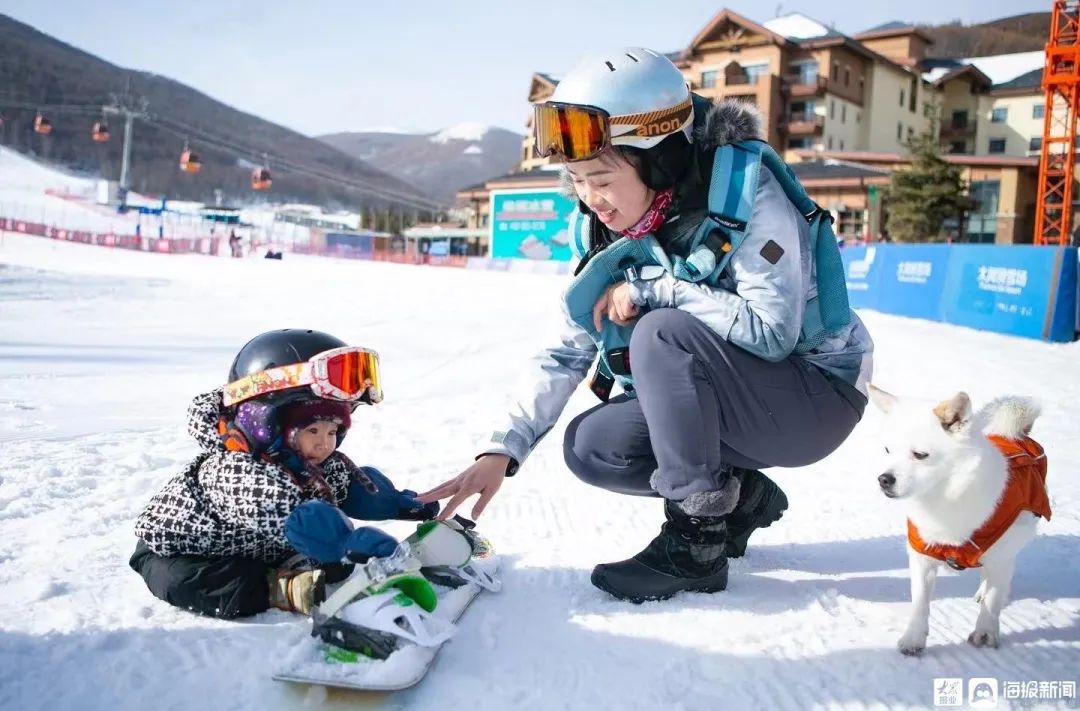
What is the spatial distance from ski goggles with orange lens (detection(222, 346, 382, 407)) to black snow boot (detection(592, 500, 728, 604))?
2.87 ft

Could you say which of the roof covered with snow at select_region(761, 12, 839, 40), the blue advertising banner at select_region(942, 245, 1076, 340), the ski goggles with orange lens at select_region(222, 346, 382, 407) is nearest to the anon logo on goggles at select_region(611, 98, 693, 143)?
the ski goggles with orange lens at select_region(222, 346, 382, 407)

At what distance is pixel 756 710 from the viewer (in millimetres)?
1594

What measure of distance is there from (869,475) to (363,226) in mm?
67889

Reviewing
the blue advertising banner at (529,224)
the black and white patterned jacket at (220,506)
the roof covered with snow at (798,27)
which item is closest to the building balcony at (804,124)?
the roof covered with snow at (798,27)

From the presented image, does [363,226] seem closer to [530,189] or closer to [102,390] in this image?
[530,189]

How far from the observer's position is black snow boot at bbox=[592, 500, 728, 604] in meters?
2.12

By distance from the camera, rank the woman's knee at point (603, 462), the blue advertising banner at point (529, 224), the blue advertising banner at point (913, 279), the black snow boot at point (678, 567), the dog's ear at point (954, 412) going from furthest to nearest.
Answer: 1. the blue advertising banner at point (529, 224)
2. the blue advertising banner at point (913, 279)
3. the woman's knee at point (603, 462)
4. the black snow boot at point (678, 567)
5. the dog's ear at point (954, 412)

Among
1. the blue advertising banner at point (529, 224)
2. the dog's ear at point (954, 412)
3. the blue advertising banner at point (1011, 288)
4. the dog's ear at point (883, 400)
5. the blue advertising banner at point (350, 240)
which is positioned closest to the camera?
the dog's ear at point (954, 412)

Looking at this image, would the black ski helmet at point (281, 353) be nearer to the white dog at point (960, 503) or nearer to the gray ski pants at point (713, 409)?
the gray ski pants at point (713, 409)

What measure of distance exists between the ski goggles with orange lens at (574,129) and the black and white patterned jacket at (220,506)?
111 centimetres

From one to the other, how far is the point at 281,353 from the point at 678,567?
1261mm

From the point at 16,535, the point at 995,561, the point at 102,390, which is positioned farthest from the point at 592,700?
the point at 102,390

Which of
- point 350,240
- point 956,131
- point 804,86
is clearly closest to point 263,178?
point 350,240

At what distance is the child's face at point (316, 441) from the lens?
221 cm
